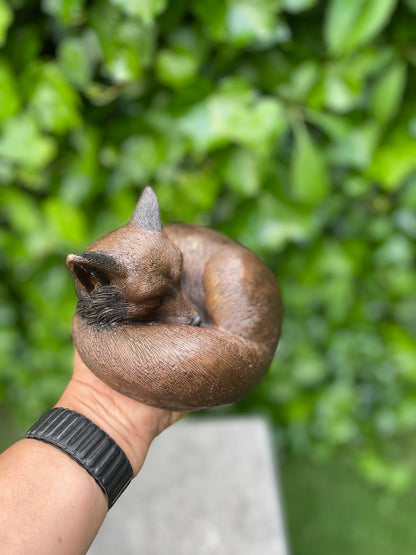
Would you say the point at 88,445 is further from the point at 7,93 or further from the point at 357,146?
the point at 357,146

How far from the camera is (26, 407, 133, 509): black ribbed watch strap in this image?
0.61 meters

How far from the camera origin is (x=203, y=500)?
1.13 meters

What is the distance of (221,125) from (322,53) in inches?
12.0

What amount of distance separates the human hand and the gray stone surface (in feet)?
1.52

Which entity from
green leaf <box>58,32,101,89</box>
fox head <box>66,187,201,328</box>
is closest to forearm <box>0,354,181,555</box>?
fox head <box>66,187,201,328</box>

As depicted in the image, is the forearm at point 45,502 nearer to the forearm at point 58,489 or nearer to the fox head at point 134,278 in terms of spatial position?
the forearm at point 58,489

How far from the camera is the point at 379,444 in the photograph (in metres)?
1.54

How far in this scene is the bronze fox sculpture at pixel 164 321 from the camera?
591 millimetres

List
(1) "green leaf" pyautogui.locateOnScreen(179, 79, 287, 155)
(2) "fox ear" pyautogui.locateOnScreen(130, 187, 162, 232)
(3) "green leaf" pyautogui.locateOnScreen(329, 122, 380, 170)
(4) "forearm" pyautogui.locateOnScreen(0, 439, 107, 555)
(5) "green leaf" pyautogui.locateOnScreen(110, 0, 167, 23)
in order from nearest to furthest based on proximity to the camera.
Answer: (4) "forearm" pyautogui.locateOnScreen(0, 439, 107, 555) < (2) "fox ear" pyautogui.locateOnScreen(130, 187, 162, 232) < (5) "green leaf" pyautogui.locateOnScreen(110, 0, 167, 23) < (1) "green leaf" pyautogui.locateOnScreen(179, 79, 287, 155) < (3) "green leaf" pyautogui.locateOnScreen(329, 122, 380, 170)

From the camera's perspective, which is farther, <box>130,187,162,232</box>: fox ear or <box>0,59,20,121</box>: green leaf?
<box>0,59,20,121</box>: green leaf

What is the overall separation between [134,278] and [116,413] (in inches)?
7.8

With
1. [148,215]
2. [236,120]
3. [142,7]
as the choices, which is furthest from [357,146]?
[148,215]

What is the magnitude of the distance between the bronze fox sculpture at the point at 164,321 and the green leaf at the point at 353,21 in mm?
531

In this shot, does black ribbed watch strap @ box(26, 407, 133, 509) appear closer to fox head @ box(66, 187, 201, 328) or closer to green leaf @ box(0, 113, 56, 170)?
fox head @ box(66, 187, 201, 328)
